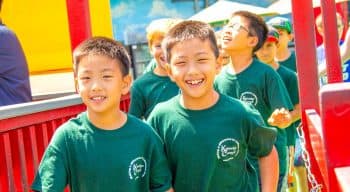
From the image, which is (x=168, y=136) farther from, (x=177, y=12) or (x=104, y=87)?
(x=177, y=12)

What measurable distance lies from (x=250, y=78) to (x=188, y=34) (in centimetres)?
142

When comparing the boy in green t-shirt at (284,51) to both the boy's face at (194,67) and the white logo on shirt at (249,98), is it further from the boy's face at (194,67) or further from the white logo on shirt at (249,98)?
the boy's face at (194,67)

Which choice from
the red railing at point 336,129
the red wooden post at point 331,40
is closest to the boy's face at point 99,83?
the red railing at point 336,129

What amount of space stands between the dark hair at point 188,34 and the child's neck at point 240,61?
52.8 inches

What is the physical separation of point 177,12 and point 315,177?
14376mm

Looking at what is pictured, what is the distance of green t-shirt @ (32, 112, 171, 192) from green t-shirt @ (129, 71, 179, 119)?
157cm

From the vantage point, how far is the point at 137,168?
263 cm

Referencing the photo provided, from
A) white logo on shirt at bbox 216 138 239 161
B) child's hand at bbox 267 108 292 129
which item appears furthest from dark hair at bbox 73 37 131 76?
child's hand at bbox 267 108 292 129

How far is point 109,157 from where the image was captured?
2596 mm

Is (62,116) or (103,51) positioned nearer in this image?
(103,51)

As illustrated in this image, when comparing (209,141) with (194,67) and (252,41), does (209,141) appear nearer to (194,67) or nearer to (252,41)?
(194,67)

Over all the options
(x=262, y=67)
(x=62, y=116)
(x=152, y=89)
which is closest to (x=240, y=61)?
(x=262, y=67)

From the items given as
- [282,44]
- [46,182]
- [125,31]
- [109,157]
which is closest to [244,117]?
[109,157]

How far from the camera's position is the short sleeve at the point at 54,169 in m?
2.51
